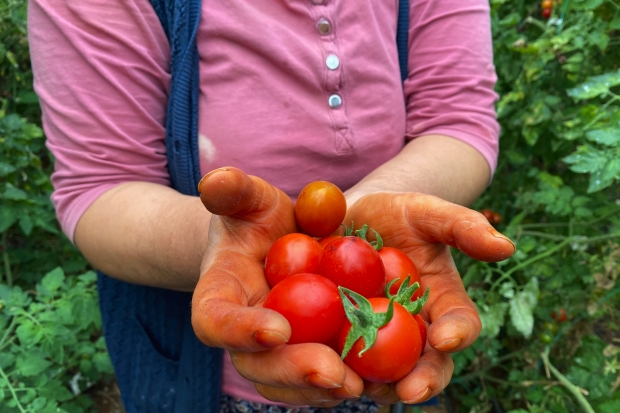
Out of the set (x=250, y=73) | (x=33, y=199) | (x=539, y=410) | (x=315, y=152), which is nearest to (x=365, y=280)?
(x=315, y=152)

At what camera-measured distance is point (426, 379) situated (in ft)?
2.48

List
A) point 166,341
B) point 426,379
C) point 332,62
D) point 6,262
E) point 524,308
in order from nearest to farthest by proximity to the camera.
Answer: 1. point 426,379
2. point 332,62
3. point 166,341
4. point 524,308
5. point 6,262

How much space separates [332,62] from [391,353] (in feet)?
2.42

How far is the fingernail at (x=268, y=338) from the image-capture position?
2.14 feet

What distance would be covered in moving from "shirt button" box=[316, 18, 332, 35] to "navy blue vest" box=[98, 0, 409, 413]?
10.9 inches

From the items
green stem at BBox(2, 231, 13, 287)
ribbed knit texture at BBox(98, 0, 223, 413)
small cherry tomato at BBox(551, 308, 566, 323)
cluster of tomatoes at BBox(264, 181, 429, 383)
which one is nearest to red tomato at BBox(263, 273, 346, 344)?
cluster of tomatoes at BBox(264, 181, 429, 383)

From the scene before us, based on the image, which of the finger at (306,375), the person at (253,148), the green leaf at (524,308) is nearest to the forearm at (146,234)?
the person at (253,148)

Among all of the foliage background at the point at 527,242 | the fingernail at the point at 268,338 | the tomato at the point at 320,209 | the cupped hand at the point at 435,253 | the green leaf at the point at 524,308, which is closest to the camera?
the fingernail at the point at 268,338

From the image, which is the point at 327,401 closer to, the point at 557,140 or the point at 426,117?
the point at 426,117

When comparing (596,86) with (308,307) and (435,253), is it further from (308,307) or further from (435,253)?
(308,307)

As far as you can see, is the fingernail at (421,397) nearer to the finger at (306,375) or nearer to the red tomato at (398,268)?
the finger at (306,375)

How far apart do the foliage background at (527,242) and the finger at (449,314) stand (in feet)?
2.26

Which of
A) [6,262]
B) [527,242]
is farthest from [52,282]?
[527,242]

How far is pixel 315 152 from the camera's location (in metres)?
1.23
